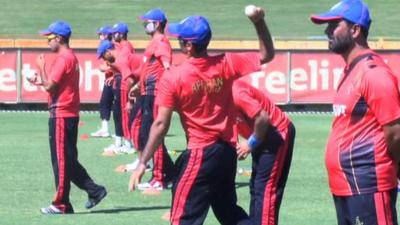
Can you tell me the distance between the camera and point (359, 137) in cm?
646

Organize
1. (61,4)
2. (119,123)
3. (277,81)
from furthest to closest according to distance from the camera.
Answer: (61,4) → (277,81) → (119,123)

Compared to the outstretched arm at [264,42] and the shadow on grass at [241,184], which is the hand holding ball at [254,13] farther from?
the shadow on grass at [241,184]

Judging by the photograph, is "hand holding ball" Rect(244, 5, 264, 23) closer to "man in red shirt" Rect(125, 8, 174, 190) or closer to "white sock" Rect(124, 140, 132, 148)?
"man in red shirt" Rect(125, 8, 174, 190)

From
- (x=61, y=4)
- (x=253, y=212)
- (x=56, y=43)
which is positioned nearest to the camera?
(x=253, y=212)

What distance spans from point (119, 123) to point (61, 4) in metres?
22.0

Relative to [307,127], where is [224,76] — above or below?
above

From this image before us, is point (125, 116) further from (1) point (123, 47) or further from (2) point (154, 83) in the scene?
(2) point (154, 83)

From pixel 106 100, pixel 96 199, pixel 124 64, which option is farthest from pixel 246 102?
pixel 106 100

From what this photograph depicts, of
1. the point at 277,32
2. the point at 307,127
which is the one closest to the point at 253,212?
the point at 307,127

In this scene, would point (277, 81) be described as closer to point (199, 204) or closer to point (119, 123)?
point (119, 123)

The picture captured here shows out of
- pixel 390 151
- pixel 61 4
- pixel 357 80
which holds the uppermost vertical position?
pixel 357 80

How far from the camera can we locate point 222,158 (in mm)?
8133

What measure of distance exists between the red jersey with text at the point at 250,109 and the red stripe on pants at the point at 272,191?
20cm

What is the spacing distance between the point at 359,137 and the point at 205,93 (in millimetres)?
1912
